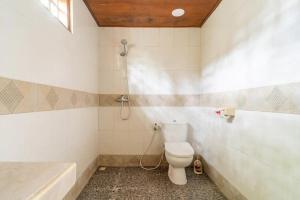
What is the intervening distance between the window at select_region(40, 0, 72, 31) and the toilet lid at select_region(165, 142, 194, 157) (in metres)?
1.68

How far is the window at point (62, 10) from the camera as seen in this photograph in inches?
54.8

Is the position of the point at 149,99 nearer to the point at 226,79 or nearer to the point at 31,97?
the point at 226,79

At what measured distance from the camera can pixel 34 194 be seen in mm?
363

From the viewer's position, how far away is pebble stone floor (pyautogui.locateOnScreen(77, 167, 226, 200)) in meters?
1.72

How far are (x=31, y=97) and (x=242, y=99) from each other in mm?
1616

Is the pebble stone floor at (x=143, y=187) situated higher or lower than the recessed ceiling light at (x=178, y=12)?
lower

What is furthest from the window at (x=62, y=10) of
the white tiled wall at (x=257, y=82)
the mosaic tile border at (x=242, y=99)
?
the white tiled wall at (x=257, y=82)

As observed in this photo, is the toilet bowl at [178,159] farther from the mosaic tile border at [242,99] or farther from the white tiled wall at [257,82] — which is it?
the mosaic tile border at [242,99]

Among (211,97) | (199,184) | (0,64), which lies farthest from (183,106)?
(0,64)

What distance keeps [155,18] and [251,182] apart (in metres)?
2.14

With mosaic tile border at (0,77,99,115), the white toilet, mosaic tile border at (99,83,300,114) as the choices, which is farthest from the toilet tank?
mosaic tile border at (0,77,99,115)

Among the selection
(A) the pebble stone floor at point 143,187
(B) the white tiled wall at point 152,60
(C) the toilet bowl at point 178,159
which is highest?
(B) the white tiled wall at point 152,60

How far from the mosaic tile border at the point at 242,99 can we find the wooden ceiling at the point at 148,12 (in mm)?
1061

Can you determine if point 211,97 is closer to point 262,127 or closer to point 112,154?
point 262,127
